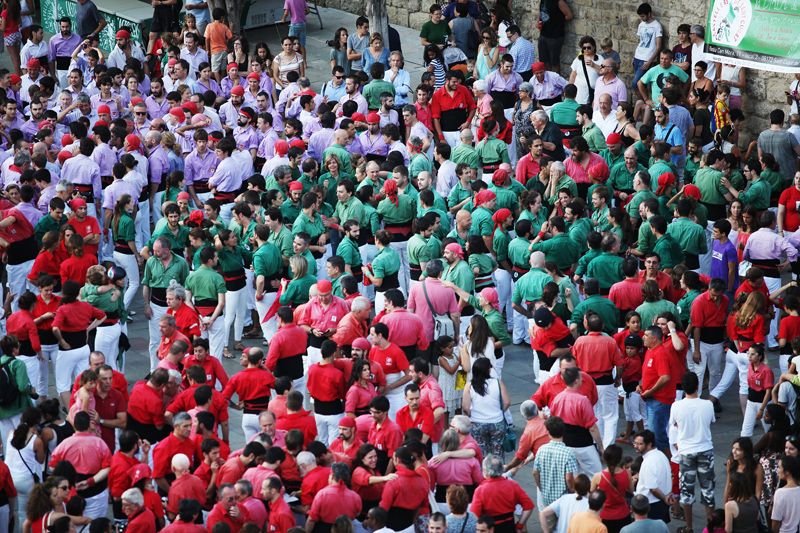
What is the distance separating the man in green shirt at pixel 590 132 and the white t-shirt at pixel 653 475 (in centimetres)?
719

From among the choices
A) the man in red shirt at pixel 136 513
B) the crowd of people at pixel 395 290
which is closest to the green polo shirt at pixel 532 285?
the crowd of people at pixel 395 290

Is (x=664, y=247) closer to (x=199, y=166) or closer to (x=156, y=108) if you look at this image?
(x=199, y=166)

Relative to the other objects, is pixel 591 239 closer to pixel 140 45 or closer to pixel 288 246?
pixel 288 246

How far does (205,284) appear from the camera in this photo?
14562 millimetres

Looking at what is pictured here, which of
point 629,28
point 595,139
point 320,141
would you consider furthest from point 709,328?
point 629,28

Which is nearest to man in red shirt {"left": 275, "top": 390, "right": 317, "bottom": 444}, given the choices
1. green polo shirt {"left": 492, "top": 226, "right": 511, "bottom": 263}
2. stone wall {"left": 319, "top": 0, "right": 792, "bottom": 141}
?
green polo shirt {"left": 492, "top": 226, "right": 511, "bottom": 263}

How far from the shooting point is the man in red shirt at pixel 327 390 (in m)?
12.4

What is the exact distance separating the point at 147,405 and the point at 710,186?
25.7ft

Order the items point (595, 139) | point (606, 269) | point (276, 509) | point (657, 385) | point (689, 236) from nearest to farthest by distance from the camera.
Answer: point (276, 509) < point (657, 385) < point (606, 269) < point (689, 236) < point (595, 139)

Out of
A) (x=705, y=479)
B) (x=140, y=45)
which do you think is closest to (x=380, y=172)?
(x=705, y=479)

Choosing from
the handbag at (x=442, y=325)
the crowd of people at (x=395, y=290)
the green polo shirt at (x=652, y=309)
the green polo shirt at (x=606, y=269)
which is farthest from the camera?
the green polo shirt at (x=606, y=269)

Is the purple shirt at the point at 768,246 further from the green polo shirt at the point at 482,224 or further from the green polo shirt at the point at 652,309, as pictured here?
the green polo shirt at the point at 482,224

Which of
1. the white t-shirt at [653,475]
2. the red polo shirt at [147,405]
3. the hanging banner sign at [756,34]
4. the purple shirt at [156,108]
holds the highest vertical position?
the hanging banner sign at [756,34]

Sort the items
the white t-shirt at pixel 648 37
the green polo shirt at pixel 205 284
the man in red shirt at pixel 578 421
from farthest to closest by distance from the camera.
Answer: the white t-shirt at pixel 648 37 → the green polo shirt at pixel 205 284 → the man in red shirt at pixel 578 421
